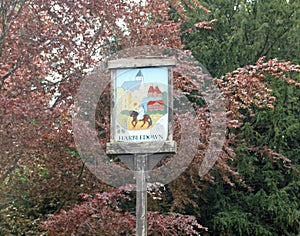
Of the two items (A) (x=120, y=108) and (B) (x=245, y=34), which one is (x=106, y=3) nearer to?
(A) (x=120, y=108)

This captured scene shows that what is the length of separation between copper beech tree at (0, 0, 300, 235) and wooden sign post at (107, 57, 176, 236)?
1178 mm

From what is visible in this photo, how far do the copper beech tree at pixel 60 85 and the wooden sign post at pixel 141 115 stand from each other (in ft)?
3.86

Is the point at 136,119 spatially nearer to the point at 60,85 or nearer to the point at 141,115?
the point at 141,115

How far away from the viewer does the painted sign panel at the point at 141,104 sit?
11.3 ft

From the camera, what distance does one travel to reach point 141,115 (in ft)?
11.3

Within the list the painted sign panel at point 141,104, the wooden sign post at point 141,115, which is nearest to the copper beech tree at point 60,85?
the wooden sign post at point 141,115

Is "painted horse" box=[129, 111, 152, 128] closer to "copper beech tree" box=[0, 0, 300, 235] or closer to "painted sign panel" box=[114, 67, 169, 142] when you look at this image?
"painted sign panel" box=[114, 67, 169, 142]

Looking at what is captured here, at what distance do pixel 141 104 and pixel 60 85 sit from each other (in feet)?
6.21

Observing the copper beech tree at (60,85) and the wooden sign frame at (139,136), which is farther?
the copper beech tree at (60,85)

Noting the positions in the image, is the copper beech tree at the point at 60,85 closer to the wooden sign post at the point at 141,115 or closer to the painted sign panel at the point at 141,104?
the wooden sign post at the point at 141,115

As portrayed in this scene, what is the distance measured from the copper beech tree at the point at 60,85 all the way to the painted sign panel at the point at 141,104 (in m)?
1.31

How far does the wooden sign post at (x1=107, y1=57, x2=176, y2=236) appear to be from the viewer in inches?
136

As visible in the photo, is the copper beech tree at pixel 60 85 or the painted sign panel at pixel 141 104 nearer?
the painted sign panel at pixel 141 104

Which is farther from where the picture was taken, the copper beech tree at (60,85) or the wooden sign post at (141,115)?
the copper beech tree at (60,85)
